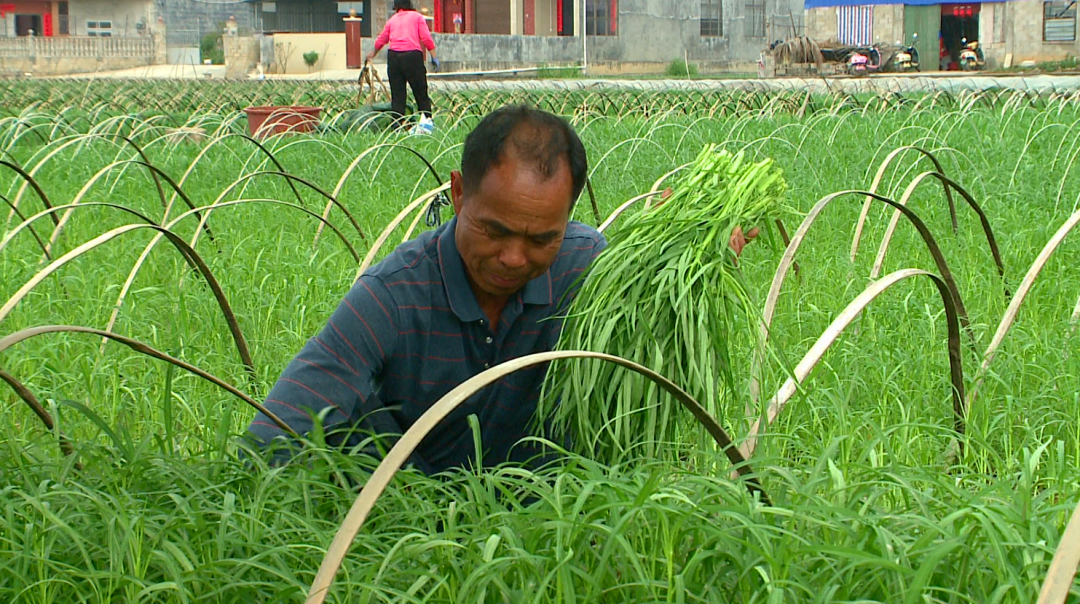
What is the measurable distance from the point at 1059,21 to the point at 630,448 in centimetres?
2633

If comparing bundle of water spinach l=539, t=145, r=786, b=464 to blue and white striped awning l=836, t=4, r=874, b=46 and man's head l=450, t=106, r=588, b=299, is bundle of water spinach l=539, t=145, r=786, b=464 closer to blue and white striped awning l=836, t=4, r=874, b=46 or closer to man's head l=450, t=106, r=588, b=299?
man's head l=450, t=106, r=588, b=299

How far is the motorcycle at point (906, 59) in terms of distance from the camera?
2406 centimetres

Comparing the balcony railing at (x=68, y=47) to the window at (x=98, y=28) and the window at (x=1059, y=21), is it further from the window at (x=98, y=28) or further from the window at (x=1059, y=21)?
the window at (x=1059, y=21)

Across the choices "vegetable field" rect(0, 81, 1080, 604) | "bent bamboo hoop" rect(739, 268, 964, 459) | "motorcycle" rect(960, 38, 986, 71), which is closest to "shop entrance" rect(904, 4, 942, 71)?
"motorcycle" rect(960, 38, 986, 71)

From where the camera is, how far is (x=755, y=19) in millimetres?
29312

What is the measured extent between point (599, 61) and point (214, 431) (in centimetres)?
2555

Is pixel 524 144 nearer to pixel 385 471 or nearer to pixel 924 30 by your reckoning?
pixel 385 471

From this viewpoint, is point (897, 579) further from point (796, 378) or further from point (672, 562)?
point (796, 378)

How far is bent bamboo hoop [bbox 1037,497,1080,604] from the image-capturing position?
3.30 ft

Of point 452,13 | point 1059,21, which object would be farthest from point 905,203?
point 452,13

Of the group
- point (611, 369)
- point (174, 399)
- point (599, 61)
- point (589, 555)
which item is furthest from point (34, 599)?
point (599, 61)

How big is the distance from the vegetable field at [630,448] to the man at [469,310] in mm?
100

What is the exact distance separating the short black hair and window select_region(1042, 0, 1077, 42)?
25684mm

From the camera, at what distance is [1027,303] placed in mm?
3154
